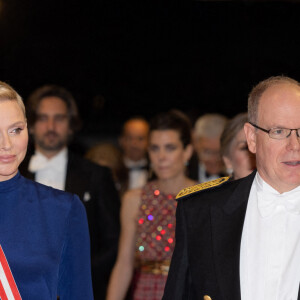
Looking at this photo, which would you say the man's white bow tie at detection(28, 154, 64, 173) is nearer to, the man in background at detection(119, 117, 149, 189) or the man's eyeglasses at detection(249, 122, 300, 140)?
the man's eyeglasses at detection(249, 122, 300, 140)

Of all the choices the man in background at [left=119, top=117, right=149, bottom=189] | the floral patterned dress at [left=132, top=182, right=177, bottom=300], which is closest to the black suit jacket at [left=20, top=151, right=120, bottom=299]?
the floral patterned dress at [left=132, top=182, right=177, bottom=300]

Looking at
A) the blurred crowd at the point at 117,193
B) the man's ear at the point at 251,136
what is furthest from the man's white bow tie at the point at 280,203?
the blurred crowd at the point at 117,193

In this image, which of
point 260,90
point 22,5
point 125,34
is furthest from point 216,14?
point 260,90

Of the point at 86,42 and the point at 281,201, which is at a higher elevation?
the point at 86,42

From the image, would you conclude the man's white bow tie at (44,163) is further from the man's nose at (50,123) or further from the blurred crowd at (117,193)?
the man's nose at (50,123)

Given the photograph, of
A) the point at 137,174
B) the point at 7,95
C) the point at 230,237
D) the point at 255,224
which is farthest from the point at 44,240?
the point at 137,174

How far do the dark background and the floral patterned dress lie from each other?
11.2ft

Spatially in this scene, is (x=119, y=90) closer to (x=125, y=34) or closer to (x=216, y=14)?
(x=125, y=34)

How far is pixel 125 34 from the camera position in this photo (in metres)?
9.25

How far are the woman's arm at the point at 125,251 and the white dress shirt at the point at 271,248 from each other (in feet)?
6.38

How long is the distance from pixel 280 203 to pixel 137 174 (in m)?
5.64

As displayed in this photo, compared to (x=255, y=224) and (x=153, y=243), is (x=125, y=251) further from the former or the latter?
(x=255, y=224)

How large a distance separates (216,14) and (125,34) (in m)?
1.20

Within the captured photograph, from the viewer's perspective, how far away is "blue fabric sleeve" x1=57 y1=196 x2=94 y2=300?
325 centimetres
